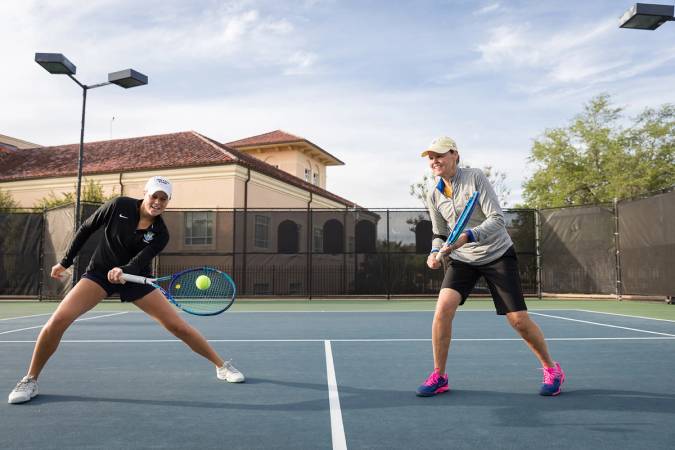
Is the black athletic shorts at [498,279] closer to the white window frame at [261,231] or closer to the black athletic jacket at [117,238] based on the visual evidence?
the black athletic jacket at [117,238]

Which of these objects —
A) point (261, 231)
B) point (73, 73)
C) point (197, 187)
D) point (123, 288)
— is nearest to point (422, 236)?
point (261, 231)

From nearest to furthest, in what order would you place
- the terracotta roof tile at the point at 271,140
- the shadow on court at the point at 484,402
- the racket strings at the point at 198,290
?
the shadow on court at the point at 484,402 → the racket strings at the point at 198,290 → the terracotta roof tile at the point at 271,140

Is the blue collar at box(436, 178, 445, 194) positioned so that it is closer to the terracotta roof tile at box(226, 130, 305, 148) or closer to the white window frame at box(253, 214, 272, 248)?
the white window frame at box(253, 214, 272, 248)

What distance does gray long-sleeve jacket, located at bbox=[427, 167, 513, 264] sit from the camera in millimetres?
3697

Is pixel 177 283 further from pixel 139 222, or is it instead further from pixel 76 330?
pixel 76 330

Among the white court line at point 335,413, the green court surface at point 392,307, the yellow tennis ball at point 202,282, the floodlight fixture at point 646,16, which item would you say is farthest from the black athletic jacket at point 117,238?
the floodlight fixture at point 646,16

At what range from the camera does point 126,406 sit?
354 cm

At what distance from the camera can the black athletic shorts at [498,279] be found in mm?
3793

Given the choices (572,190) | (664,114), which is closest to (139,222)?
(572,190)

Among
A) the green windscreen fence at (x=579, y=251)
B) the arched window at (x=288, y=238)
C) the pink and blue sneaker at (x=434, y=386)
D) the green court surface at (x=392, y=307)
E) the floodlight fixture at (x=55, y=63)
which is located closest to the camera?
the pink and blue sneaker at (x=434, y=386)

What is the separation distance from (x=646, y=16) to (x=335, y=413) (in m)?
9.52

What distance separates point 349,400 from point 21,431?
192 cm

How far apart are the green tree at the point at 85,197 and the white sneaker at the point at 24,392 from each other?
19.4 m

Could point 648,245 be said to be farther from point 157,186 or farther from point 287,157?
point 287,157
